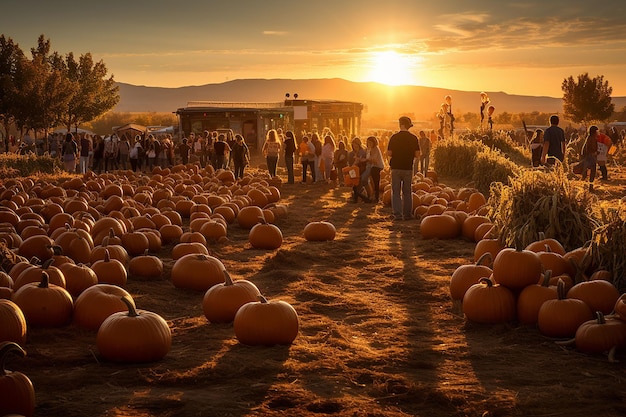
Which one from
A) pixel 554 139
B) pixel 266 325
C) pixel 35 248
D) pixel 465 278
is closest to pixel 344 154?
pixel 554 139

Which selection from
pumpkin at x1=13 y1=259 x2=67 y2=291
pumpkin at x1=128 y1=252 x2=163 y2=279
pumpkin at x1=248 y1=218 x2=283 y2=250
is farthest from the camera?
pumpkin at x1=248 y1=218 x2=283 y2=250

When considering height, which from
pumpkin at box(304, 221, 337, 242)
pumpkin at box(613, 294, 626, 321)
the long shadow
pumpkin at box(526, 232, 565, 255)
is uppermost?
pumpkin at box(526, 232, 565, 255)

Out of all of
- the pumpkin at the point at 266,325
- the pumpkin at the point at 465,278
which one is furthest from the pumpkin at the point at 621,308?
the pumpkin at the point at 266,325

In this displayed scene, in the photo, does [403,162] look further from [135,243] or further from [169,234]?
[135,243]

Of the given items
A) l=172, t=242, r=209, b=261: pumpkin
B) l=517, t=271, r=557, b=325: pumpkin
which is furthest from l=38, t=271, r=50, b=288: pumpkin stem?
l=517, t=271, r=557, b=325: pumpkin

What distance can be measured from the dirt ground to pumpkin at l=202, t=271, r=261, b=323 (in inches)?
5.0

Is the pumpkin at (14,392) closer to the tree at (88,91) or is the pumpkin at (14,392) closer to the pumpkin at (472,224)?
the pumpkin at (472,224)

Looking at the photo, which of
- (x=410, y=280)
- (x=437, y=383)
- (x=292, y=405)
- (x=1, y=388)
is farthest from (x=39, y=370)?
(x=410, y=280)

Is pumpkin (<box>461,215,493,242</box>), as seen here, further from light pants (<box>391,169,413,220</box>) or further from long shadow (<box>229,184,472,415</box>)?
light pants (<box>391,169,413,220</box>)

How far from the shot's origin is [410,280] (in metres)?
9.34

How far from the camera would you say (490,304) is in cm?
698

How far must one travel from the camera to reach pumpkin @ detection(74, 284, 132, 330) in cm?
668

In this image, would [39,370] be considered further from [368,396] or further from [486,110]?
[486,110]

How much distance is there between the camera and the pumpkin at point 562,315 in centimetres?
644
